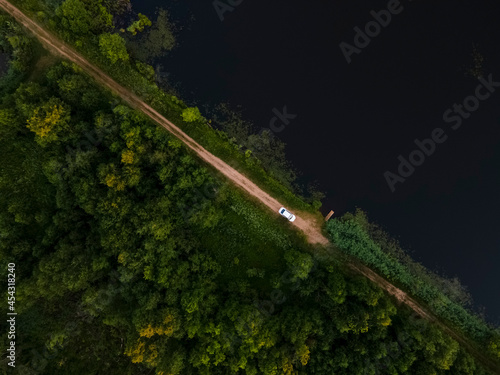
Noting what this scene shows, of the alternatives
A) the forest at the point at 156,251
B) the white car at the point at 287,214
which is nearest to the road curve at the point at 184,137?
the forest at the point at 156,251

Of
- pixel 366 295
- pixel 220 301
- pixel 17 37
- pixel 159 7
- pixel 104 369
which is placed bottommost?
pixel 104 369

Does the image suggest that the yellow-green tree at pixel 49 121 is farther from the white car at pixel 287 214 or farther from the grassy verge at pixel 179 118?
the white car at pixel 287 214

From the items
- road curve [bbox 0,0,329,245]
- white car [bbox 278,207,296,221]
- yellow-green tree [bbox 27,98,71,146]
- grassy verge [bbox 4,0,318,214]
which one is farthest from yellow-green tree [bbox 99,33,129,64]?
white car [bbox 278,207,296,221]

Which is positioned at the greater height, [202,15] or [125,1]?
[202,15]

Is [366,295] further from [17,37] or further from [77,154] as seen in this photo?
[17,37]

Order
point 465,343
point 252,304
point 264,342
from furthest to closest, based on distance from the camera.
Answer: point 465,343
point 252,304
point 264,342

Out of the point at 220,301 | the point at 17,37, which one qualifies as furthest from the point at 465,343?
the point at 17,37

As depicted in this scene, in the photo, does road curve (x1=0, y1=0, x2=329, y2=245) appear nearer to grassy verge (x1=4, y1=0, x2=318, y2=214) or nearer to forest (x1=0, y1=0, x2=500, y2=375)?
grassy verge (x1=4, y1=0, x2=318, y2=214)
